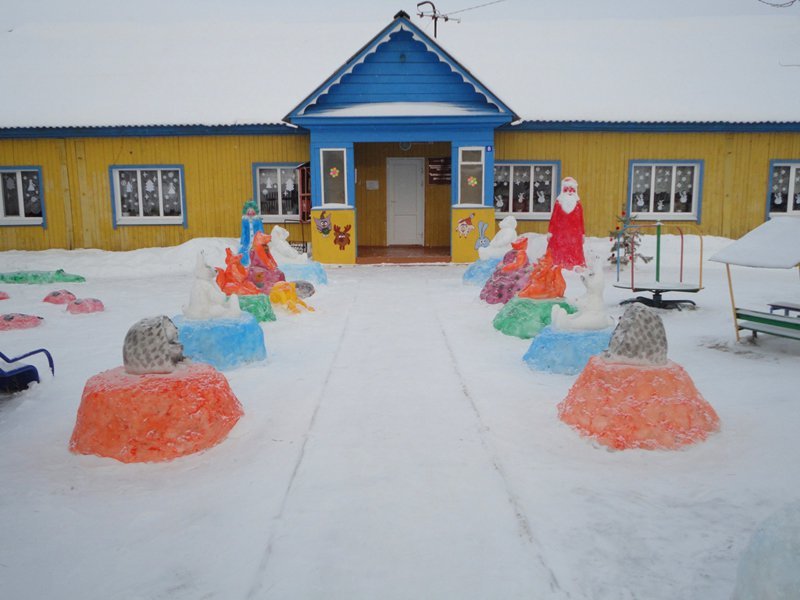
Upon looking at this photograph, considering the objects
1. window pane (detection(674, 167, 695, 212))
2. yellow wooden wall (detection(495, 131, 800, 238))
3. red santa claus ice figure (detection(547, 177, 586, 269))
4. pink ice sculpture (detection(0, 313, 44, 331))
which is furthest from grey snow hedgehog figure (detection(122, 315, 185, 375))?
window pane (detection(674, 167, 695, 212))

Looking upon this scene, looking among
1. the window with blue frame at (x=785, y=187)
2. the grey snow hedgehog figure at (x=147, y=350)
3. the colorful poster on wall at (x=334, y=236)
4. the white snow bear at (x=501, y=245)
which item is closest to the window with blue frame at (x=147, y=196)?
the colorful poster on wall at (x=334, y=236)

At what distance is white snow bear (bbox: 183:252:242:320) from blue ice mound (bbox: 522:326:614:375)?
3.20 metres

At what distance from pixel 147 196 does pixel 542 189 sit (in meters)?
10.5

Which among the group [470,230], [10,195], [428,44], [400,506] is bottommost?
[400,506]

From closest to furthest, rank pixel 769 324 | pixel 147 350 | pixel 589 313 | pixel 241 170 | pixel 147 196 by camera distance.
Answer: pixel 147 350 < pixel 589 313 < pixel 769 324 < pixel 241 170 < pixel 147 196

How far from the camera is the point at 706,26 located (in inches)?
822

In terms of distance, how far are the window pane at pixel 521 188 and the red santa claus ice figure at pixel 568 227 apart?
5.82 meters

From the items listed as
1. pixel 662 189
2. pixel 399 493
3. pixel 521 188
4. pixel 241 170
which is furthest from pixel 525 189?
pixel 399 493

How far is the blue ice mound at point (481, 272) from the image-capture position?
457 inches

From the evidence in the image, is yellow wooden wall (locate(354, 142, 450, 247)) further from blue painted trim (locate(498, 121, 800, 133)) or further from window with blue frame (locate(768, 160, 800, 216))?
window with blue frame (locate(768, 160, 800, 216))

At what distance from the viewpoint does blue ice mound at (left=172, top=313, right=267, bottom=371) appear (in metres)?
6.28

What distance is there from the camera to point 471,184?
15.1m

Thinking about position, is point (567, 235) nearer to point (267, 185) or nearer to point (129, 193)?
point (267, 185)

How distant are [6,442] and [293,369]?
8.31ft
